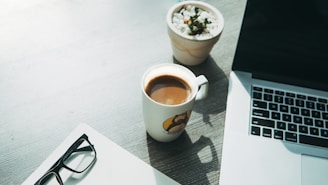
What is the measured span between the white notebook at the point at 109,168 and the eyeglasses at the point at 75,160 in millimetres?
10

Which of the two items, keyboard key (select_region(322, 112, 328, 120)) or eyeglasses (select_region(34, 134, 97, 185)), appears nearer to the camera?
eyeglasses (select_region(34, 134, 97, 185))

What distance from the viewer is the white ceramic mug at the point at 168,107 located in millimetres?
626

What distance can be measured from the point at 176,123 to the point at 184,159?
0.25 ft

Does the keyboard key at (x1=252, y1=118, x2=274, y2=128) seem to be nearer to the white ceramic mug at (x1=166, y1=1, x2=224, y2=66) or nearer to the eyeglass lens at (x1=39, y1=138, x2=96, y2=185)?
the white ceramic mug at (x1=166, y1=1, x2=224, y2=66)

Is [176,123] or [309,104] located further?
[309,104]

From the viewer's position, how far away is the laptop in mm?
670

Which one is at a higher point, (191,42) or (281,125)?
(191,42)

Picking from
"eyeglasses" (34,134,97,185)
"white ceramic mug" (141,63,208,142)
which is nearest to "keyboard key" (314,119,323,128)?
"white ceramic mug" (141,63,208,142)

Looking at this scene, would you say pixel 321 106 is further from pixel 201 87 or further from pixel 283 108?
pixel 201 87

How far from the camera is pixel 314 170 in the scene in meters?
0.68

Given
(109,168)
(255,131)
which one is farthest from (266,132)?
(109,168)

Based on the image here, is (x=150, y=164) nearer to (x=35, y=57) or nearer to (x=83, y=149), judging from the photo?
(x=83, y=149)

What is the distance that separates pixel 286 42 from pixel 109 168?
396mm

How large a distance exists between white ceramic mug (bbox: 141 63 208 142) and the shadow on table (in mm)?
17
